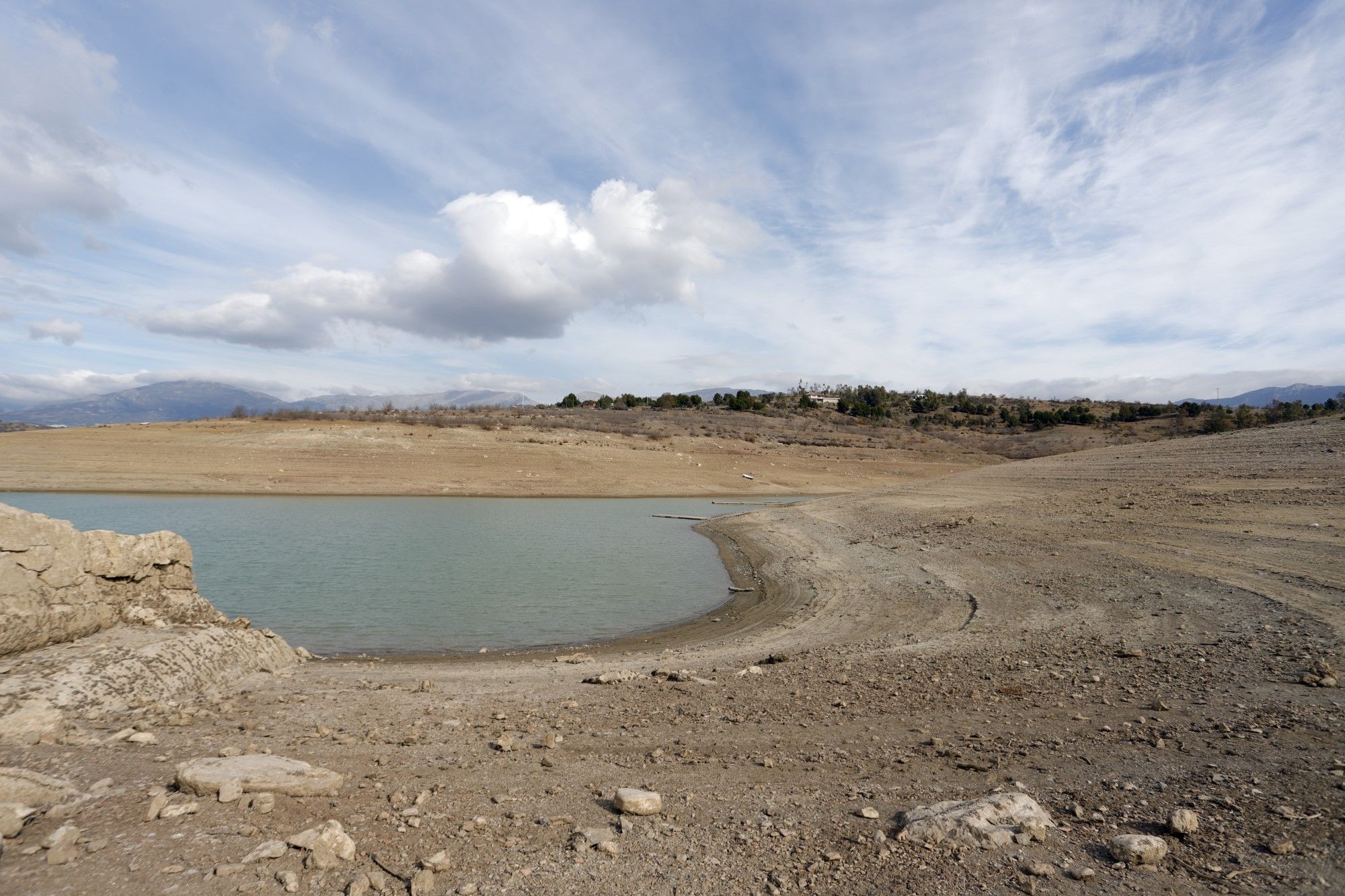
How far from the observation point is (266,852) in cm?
360

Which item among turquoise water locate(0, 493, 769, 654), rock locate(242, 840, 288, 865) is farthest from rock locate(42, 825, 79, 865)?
turquoise water locate(0, 493, 769, 654)

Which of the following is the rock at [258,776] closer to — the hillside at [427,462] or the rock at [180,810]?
the rock at [180,810]

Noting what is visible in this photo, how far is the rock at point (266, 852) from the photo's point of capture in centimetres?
356

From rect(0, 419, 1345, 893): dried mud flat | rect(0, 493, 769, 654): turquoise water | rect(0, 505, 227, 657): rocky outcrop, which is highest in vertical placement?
rect(0, 505, 227, 657): rocky outcrop

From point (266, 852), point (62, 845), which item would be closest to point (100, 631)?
point (62, 845)

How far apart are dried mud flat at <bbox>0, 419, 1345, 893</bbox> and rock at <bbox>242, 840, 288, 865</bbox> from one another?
0.16 feet

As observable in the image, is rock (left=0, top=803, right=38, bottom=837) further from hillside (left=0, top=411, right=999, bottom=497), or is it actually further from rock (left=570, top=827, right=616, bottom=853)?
hillside (left=0, top=411, right=999, bottom=497)

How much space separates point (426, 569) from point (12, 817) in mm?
13760

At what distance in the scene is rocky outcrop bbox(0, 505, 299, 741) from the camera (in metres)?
5.66

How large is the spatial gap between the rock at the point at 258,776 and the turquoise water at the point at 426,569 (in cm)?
636

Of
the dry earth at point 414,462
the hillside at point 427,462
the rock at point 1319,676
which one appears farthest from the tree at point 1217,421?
the rock at point 1319,676

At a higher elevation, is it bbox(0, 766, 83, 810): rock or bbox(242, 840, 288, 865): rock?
bbox(0, 766, 83, 810): rock

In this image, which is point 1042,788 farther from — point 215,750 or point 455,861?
point 215,750

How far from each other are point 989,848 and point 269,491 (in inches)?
1562
